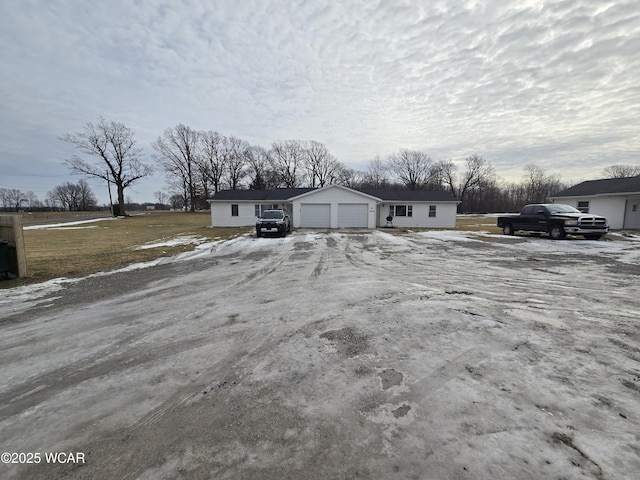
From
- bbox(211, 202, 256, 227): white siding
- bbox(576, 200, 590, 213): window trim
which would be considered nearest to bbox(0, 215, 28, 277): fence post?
bbox(211, 202, 256, 227): white siding

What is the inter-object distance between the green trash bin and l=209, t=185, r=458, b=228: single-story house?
731 inches

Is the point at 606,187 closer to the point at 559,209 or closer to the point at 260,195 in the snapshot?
the point at 559,209

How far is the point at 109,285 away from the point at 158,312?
295 cm

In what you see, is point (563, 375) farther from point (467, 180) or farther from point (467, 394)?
point (467, 180)

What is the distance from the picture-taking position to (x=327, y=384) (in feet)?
8.92

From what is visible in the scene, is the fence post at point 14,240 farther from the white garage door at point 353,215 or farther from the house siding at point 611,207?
the house siding at point 611,207

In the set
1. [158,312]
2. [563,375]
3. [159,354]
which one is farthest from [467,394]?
[158,312]

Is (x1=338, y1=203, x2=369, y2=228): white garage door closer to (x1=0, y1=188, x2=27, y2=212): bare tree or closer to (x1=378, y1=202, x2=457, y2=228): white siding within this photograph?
(x1=378, y1=202, x2=457, y2=228): white siding

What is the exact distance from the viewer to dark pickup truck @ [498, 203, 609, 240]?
1418 centimetres

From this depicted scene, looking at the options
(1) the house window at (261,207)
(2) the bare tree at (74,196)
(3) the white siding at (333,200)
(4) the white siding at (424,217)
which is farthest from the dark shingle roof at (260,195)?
(2) the bare tree at (74,196)

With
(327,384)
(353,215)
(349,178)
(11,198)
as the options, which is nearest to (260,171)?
(349,178)

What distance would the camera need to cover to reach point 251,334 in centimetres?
386

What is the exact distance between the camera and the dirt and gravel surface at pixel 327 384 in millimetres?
1886

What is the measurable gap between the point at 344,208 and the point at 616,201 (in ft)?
62.7
